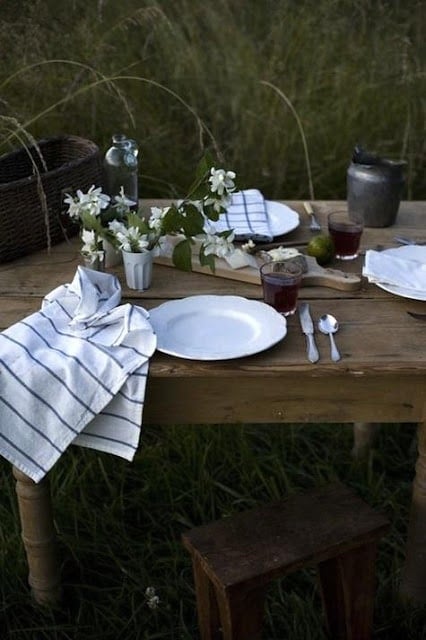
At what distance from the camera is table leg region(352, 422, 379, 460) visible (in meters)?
2.80

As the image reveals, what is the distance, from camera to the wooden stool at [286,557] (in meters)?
1.76

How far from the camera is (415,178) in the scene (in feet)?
A: 12.0

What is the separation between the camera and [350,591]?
1.97m

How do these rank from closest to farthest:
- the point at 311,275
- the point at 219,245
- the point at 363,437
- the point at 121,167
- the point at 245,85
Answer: the point at 219,245 < the point at 311,275 < the point at 121,167 < the point at 363,437 < the point at 245,85

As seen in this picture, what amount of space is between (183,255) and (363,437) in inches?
43.6

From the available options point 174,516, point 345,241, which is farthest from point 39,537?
point 345,241

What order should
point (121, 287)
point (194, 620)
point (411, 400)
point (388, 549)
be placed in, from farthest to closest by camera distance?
point (388, 549), point (194, 620), point (121, 287), point (411, 400)

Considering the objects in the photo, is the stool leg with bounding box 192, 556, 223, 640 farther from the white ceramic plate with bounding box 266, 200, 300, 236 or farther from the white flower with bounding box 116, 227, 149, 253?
the white ceramic plate with bounding box 266, 200, 300, 236

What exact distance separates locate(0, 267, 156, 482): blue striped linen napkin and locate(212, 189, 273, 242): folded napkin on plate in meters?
0.57

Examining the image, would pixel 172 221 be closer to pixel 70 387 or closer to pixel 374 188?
pixel 70 387

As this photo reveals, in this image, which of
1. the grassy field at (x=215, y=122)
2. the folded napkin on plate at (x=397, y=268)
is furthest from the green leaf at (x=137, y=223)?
the grassy field at (x=215, y=122)

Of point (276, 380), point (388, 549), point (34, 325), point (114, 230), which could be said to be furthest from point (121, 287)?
point (388, 549)

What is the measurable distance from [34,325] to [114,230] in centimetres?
31

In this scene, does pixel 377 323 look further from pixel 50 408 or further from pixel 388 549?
pixel 388 549
